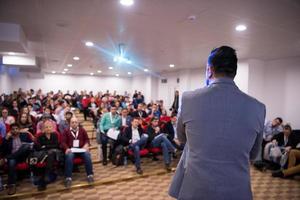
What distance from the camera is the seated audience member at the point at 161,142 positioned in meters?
5.08

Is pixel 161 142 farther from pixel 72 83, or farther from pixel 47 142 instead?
pixel 72 83

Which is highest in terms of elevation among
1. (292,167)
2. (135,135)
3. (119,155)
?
(135,135)

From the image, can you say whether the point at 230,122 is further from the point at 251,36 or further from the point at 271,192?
the point at 251,36

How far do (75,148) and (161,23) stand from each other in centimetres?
283

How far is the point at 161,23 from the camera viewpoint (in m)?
4.27

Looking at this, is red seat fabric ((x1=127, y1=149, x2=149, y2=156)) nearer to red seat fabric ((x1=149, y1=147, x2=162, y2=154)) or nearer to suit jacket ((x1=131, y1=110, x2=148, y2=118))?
red seat fabric ((x1=149, y1=147, x2=162, y2=154))

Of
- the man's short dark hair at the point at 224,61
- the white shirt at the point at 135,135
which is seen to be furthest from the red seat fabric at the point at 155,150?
→ the man's short dark hair at the point at 224,61

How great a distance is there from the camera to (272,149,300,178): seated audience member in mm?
4691

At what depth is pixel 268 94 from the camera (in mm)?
8094

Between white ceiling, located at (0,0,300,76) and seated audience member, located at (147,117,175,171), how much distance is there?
2.23 metres

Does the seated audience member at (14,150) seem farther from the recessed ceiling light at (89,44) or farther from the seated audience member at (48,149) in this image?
the recessed ceiling light at (89,44)

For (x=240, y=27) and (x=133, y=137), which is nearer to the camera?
(x=240, y=27)

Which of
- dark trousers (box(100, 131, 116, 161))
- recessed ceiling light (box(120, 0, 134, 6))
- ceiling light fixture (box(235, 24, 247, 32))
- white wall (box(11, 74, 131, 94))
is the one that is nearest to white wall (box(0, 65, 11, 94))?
white wall (box(11, 74, 131, 94))

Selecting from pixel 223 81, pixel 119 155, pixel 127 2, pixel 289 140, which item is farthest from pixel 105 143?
pixel 223 81
